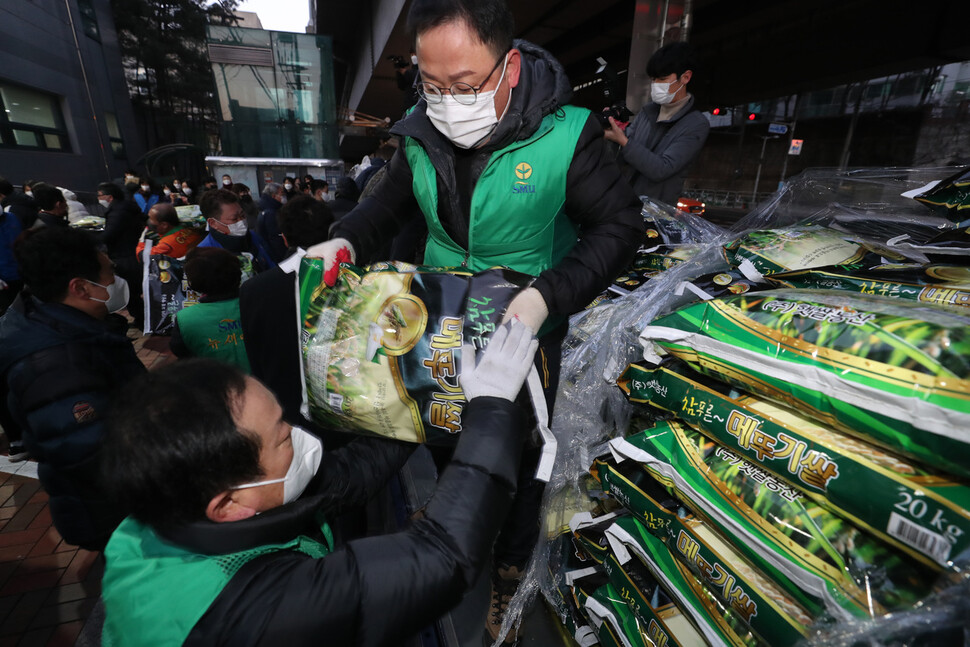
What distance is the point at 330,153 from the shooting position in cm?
2191

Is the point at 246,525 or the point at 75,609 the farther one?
the point at 75,609

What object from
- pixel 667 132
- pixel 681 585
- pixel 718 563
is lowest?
pixel 681 585

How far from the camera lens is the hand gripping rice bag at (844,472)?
74cm

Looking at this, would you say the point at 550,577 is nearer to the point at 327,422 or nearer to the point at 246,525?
the point at 327,422

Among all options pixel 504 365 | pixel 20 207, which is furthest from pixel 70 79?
pixel 504 365

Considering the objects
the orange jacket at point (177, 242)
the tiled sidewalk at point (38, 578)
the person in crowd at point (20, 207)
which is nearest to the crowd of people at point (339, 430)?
the tiled sidewalk at point (38, 578)

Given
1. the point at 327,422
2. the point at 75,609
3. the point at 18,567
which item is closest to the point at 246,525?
the point at 327,422

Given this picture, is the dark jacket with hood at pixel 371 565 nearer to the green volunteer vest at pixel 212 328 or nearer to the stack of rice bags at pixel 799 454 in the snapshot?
the stack of rice bags at pixel 799 454

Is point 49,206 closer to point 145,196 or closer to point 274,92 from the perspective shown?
point 145,196

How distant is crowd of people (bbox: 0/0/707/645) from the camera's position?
Answer: 84 cm

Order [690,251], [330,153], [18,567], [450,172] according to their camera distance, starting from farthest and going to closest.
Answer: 1. [330,153]
2. [18,567]
3. [690,251]
4. [450,172]

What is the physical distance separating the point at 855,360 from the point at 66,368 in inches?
103

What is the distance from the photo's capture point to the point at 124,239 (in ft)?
19.6

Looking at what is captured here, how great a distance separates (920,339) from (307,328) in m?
1.46
